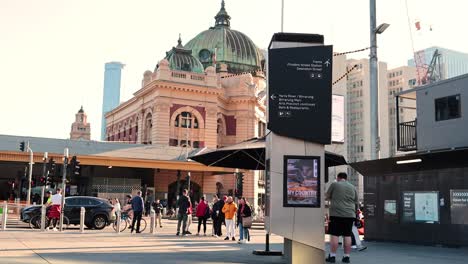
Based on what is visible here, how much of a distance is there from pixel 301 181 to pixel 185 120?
2098 inches

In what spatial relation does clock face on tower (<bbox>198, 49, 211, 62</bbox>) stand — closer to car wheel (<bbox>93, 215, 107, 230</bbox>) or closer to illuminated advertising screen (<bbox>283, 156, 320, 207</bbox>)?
car wheel (<bbox>93, 215, 107, 230</bbox>)

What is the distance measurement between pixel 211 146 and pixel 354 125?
76.3m

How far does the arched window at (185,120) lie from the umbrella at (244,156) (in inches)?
1824

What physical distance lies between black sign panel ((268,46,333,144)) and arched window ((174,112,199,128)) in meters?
52.2

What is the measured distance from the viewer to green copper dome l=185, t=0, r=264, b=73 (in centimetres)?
7838

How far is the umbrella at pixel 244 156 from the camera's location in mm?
13992

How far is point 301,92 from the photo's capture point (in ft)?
32.6

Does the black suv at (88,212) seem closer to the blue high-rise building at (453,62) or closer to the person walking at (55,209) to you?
the person walking at (55,209)

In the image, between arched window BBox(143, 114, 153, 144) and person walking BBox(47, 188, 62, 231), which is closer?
person walking BBox(47, 188, 62, 231)

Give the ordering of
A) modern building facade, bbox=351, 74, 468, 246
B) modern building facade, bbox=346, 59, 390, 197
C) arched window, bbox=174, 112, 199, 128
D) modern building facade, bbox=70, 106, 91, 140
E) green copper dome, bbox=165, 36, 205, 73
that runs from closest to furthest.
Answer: modern building facade, bbox=351, 74, 468, 246
arched window, bbox=174, 112, 199, 128
green copper dome, bbox=165, 36, 205, 73
modern building facade, bbox=346, 59, 390, 197
modern building facade, bbox=70, 106, 91, 140

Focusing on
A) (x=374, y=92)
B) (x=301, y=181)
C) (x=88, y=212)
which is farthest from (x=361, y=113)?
(x=301, y=181)

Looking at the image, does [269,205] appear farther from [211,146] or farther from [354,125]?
[354,125]

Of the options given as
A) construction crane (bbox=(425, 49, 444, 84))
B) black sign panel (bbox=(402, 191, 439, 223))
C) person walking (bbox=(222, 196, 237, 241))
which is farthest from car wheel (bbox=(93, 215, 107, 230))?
construction crane (bbox=(425, 49, 444, 84))

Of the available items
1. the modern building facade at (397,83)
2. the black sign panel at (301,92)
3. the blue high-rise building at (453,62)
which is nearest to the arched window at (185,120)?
the black sign panel at (301,92)
